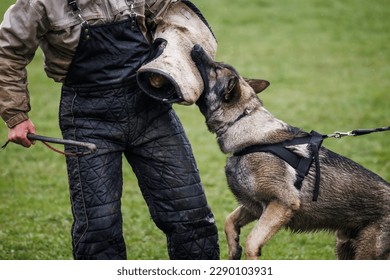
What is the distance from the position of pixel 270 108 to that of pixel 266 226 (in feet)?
26.6

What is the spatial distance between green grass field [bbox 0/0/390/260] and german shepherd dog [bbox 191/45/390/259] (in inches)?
55.6

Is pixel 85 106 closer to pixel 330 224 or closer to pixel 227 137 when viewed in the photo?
pixel 227 137

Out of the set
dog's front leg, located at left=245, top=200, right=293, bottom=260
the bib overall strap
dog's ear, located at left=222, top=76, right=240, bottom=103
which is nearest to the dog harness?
dog's front leg, located at left=245, top=200, right=293, bottom=260

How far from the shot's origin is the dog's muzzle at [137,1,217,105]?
4.25 meters

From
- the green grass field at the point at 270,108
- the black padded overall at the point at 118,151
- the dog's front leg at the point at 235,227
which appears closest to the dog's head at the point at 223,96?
the black padded overall at the point at 118,151

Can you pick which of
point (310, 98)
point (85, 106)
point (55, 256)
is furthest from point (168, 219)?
point (310, 98)

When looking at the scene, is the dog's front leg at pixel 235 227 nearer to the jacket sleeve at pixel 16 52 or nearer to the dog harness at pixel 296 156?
the dog harness at pixel 296 156

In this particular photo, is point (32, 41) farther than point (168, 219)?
No

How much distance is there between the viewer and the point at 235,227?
16.2 ft

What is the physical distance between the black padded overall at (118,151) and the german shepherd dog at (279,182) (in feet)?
1.06

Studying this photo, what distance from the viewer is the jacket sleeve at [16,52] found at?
4098mm

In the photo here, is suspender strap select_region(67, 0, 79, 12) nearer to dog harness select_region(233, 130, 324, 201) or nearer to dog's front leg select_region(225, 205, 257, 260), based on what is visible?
dog harness select_region(233, 130, 324, 201)
